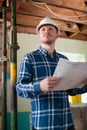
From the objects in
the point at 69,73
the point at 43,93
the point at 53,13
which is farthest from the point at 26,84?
the point at 53,13

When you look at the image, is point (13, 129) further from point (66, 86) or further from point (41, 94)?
point (66, 86)

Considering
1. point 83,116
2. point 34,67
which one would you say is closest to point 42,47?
point 34,67

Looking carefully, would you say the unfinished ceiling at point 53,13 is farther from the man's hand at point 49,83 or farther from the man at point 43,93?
the man's hand at point 49,83

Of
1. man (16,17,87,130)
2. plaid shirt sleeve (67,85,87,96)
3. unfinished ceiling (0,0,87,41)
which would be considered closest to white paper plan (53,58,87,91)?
man (16,17,87,130)

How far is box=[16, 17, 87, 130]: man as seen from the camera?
1.11 metres

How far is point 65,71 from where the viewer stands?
3.49 feet

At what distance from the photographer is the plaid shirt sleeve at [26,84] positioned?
1.08 metres

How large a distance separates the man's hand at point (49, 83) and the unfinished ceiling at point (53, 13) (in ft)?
3.61

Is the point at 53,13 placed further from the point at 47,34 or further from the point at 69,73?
the point at 69,73

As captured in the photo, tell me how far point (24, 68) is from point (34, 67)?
59mm

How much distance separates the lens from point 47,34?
1.25 metres

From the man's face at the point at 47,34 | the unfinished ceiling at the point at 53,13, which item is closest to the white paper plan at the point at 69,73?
the man's face at the point at 47,34

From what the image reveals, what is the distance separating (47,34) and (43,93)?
1.19 ft

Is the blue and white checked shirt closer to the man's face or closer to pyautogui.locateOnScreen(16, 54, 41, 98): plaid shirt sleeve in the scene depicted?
pyautogui.locateOnScreen(16, 54, 41, 98): plaid shirt sleeve
